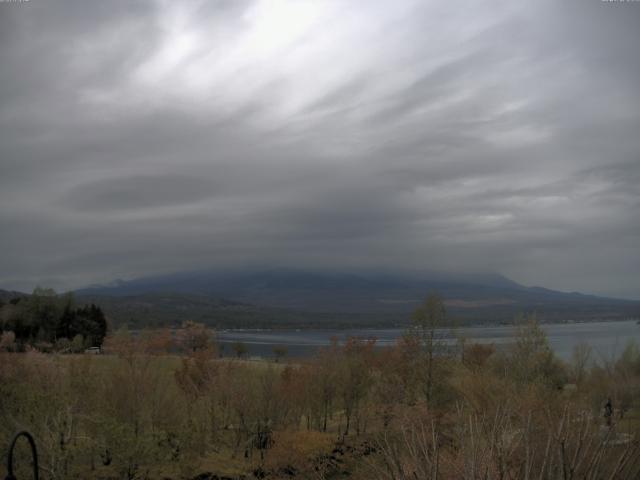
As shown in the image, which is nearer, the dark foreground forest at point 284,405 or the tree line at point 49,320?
the dark foreground forest at point 284,405

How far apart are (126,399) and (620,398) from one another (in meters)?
35.2

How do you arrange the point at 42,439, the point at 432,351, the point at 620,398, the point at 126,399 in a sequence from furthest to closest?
the point at 432,351 < the point at 620,398 < the point at 126,399 < the point at 42,439

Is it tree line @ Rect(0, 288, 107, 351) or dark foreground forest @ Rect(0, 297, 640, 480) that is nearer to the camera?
dark foreground forest @ Rect(0, 297, 640, 480)

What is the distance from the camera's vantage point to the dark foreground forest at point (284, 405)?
1112 inches

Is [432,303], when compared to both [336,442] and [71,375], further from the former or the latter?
[71,375]

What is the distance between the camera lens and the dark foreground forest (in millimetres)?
28250

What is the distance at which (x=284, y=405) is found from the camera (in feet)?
149

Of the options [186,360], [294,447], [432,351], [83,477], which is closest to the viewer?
[83,477]

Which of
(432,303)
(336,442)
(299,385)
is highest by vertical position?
(432,303)

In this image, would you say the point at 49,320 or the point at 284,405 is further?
the point at 49,320

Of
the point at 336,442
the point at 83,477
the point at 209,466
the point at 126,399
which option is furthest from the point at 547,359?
the point at 83,477

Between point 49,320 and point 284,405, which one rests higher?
point 49,320

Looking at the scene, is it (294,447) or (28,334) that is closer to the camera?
(294,447)

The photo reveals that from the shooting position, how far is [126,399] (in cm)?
3641
